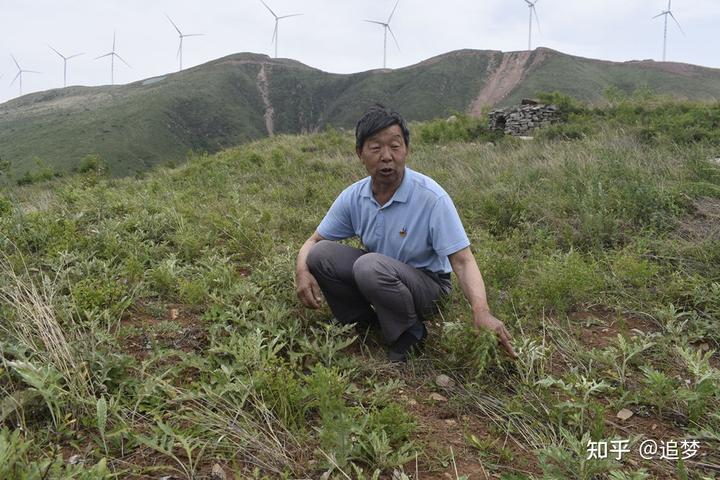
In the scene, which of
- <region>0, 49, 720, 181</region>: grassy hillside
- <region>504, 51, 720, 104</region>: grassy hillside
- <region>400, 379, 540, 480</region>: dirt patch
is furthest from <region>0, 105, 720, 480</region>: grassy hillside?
<region>504, 51, 720, 104</region>: grassy hillside

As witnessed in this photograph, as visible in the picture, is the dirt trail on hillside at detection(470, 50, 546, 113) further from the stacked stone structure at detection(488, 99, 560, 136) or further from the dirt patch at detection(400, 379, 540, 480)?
the dirt patch at detection(400, 379, 540, 480)

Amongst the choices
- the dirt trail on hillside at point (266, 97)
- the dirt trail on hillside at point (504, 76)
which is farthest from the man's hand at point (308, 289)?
the dirt trail on hillside at point (266, 97)

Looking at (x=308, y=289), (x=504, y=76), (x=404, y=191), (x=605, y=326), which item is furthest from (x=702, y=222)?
(x=504, y=76)

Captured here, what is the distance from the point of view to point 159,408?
7.29ft

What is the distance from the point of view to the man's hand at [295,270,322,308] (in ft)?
9.27

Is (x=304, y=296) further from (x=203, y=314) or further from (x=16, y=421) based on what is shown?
(x=16, y=421)

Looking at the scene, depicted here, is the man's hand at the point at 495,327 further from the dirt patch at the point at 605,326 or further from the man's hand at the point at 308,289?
the man's hand at the point at 308,289

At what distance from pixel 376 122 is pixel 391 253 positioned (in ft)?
2.62

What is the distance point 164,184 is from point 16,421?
7215mm

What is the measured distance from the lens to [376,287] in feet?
8.54

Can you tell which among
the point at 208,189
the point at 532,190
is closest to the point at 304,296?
the point at 532,190

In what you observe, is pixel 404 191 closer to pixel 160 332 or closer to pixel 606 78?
pixel 160 332

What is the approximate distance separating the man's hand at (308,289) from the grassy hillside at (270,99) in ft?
Answer: 167

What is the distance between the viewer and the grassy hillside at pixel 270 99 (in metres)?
63.4
